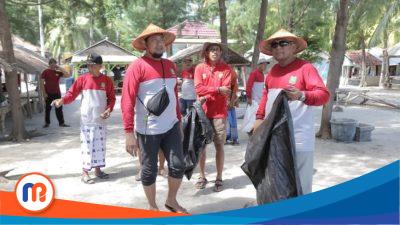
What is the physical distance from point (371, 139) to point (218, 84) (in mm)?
4998

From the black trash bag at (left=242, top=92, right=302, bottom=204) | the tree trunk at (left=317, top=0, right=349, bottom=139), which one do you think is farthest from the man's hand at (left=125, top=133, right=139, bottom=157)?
the tree trunk at (left=317, top=0, right=349, bottom=139)

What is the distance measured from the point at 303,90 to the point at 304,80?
83mm

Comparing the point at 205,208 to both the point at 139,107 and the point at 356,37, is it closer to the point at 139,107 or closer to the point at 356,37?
the point at 139,107

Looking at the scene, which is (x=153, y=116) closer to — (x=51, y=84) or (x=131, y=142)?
(x=131, y=142)

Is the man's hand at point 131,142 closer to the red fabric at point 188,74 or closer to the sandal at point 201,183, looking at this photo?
the sandal at point 201,183

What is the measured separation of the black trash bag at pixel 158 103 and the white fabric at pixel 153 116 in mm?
38

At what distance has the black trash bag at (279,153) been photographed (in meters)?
3.59

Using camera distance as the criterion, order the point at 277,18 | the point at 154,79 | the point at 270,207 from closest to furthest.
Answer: the point at 270,207, the point at 154,79, the point at 277,18

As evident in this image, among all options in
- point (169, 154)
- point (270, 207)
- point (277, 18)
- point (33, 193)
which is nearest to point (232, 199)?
point (169, 154)

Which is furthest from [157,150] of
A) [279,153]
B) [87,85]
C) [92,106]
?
[87,85]

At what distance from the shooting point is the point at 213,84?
199 inches

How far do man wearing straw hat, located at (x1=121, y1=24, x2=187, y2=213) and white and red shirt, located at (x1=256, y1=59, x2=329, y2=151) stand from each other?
3.18 feet

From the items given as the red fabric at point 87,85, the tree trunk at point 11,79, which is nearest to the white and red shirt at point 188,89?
the red fabric at point 87,85

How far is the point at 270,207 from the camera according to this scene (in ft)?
11.0
